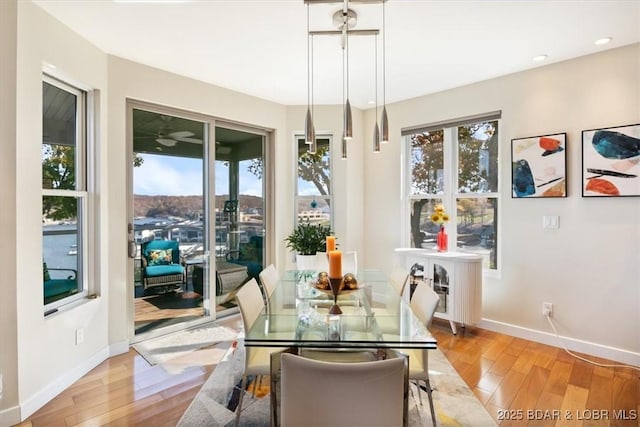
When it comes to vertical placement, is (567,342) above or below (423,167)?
below

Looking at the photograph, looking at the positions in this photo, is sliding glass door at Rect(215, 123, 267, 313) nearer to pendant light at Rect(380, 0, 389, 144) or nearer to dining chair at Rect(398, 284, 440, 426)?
pendant light at Rect(380, 0, 389, 144)

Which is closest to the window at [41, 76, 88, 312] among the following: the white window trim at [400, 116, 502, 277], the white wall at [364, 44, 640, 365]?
the white window trim at [400, 116, 502, 277]

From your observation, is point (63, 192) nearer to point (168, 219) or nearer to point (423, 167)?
point (168, 219)

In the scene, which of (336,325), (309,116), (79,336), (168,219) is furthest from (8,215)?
(336,325)

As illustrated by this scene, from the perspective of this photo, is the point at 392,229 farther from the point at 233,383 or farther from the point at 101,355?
the point at 101,355

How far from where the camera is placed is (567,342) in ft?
9.75

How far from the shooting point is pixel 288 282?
272 cm

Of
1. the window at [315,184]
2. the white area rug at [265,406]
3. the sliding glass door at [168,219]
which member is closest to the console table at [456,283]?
the white area rug at [265,406]

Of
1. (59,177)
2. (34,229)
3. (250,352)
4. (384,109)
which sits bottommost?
(250,352)

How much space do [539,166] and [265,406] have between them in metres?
3.13

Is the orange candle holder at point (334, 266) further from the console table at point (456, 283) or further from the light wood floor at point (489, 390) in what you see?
the console table at point (456, 283)

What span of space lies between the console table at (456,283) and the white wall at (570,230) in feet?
1.10

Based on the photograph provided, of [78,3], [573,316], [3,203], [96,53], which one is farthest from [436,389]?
[96,53]

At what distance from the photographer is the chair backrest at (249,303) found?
6.25ft
